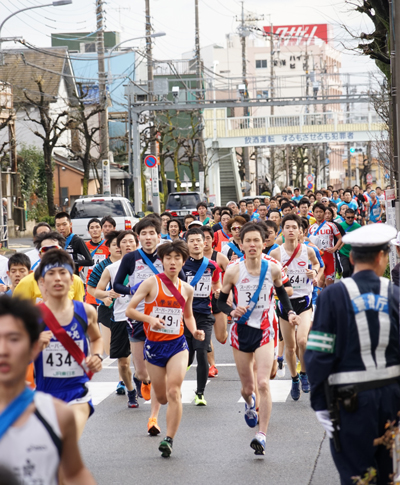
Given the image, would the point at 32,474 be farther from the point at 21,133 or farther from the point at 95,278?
the point at 21,133

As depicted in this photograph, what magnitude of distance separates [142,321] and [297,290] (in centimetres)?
282

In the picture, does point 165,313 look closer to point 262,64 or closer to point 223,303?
point 223,303

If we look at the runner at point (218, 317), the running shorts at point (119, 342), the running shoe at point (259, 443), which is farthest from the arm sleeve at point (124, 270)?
the running shoe at point (259, 443)

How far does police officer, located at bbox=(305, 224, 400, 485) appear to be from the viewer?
427 centimetres

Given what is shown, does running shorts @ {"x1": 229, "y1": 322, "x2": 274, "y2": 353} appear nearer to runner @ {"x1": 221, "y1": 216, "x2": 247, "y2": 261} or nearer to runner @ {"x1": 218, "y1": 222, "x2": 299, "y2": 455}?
runner @ {"x1": 218, "y1": 222, "x2": 299, "y2": 455}

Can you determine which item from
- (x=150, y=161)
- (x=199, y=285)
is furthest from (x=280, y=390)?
(x=150, y=161)

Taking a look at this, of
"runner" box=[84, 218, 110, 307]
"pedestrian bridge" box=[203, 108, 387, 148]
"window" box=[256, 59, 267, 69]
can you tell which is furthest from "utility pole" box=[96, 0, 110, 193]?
"window" box=[256, 59, 267, 69]

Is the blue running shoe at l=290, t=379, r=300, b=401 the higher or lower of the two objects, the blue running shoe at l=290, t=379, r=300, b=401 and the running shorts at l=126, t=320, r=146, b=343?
the lower

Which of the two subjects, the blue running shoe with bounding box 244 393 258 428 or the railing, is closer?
the blue running shoe with bounding box 244 393 258 428

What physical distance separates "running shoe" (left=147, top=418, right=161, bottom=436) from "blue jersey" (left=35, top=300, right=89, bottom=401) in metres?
2.62

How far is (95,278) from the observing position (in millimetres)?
10125

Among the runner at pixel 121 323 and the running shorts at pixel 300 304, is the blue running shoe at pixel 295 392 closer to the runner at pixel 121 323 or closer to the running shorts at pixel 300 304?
the running shorts at pixel 300 304

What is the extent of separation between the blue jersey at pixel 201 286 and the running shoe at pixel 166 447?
102 inches

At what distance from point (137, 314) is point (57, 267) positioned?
1.77 metres
